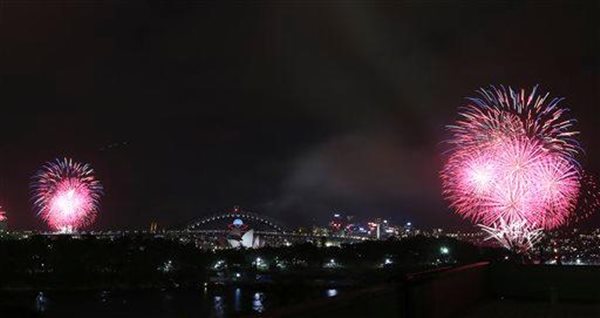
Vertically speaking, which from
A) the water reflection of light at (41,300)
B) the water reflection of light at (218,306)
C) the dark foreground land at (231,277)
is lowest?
the water reflection of light at (218,306)

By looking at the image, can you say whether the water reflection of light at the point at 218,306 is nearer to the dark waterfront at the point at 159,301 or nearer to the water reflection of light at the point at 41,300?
the dark waterfront at the point at 159,301

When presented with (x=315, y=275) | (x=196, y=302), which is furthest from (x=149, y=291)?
(x=315, y=275)

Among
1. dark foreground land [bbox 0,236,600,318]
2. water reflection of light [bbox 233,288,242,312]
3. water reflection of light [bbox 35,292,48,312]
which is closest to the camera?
dark foreground land [bbox 0,236,600,318]

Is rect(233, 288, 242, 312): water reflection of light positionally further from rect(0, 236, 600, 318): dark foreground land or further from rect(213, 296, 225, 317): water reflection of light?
rect(213, 296, 225, 317): water reflection of light

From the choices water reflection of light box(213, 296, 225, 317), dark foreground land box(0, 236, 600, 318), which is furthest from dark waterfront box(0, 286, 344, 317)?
dark foreground land box(0, 236, 600, 318)

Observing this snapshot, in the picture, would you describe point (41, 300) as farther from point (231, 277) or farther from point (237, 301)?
point (231, 277)

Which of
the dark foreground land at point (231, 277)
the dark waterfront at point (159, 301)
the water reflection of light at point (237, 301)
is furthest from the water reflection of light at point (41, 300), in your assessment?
the water reflection of light at point (237, 301)

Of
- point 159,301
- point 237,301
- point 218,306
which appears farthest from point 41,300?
point 237,301

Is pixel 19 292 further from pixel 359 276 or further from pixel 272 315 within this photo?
pixel 272 315

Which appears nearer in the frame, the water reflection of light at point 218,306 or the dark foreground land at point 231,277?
the dark foreground land at point 231,277
